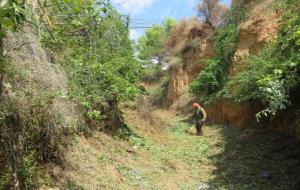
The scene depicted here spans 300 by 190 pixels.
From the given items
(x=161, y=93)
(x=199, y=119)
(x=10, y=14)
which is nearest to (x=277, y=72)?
(x=10, y=14)

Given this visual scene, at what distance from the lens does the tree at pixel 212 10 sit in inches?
905

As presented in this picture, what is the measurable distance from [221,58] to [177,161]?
26.6 feet

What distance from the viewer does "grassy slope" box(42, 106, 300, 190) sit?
28.6 feet

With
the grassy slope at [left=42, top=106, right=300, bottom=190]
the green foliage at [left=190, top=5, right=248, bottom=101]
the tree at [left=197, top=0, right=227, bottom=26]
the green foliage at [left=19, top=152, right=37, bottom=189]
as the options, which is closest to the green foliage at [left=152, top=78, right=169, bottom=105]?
the tree at [left=197, top=0, right=227, bottom=26]

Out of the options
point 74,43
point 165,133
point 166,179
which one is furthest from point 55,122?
point 165,133

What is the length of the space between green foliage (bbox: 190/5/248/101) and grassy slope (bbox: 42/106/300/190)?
161 inches

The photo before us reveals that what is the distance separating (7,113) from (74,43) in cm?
361

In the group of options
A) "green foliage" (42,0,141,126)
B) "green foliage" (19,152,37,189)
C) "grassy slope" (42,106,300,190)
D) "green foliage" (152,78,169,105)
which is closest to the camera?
"green foliage" (19,152,37,189)

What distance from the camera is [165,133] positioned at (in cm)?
1494

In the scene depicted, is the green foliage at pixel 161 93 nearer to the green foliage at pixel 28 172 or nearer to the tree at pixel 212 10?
the tree at pixel 212 10

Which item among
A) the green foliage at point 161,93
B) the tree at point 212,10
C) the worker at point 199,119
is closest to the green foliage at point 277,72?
the worker at point 199,119

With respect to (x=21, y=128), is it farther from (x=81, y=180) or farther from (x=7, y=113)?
(x=81, y=180)

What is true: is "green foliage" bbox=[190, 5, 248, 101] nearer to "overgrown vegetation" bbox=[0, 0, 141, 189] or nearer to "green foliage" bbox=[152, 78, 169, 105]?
"green foliage" bbox=[152, 78, 169, 105]

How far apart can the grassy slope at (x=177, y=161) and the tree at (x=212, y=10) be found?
394 inches
